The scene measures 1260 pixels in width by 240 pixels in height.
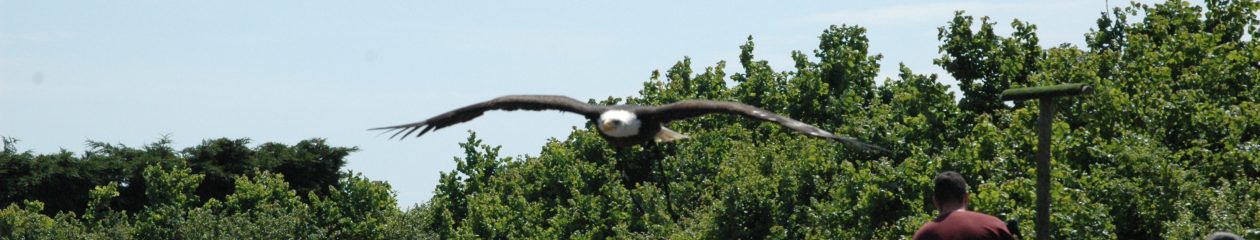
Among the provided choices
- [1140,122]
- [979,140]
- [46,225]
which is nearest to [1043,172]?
[979,140]

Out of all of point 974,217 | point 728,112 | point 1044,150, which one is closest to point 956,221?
point 974,217

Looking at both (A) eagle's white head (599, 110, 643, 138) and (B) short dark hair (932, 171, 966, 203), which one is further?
(A) eagle's white head (599, 110, 643, 138)

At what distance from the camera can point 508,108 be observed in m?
17.5

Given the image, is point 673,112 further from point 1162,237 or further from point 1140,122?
point 1140,122

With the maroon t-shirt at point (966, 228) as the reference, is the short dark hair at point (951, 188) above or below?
above

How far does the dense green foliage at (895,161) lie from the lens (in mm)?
23922

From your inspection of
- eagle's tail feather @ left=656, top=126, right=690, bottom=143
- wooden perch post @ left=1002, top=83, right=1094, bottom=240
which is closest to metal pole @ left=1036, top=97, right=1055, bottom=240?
wooden perch post @ left=1002, top=83, right=1094, bottom=240

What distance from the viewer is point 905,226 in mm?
23359

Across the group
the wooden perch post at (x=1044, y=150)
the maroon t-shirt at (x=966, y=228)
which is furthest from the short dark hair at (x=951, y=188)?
the wooden perch post at (x=1044, y=150)

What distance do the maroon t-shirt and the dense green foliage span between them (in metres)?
3.83

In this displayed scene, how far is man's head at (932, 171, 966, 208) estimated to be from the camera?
10.9 m

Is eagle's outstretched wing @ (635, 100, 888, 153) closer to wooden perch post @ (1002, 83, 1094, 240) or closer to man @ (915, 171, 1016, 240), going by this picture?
wooden perch post @ (1002, 83, 1094, 240)

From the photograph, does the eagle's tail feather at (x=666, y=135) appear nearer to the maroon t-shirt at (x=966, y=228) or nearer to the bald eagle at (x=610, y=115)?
the bald eagle at (x=610, y=115)

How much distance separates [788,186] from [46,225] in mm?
29875
